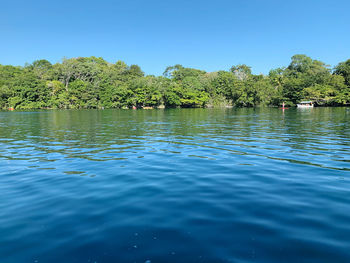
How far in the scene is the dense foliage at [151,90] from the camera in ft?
331

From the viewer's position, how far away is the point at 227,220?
18.9ft

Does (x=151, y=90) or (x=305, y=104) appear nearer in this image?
(x=305, y=104)

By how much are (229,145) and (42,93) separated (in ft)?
344

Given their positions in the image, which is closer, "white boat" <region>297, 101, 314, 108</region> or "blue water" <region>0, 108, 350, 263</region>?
"blue water" <region>0, 108, 350, 263</region>

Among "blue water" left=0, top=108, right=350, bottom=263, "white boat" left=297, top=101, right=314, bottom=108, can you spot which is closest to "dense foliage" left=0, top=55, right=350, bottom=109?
"white boat" left=297, top=101, right=314, bottom=108

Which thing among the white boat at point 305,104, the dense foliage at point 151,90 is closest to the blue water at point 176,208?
the white boat at point 305,104

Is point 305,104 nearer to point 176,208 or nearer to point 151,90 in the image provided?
point 151,90

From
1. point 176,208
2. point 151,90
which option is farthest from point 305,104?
point 176,208

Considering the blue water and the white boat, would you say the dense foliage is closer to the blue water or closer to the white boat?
the white boat

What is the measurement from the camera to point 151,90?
350 ft

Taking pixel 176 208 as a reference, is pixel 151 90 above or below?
above

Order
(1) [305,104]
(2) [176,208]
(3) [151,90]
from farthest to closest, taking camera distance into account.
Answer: (3) [151,90] < (1) [305,104] < (2) [176,208]

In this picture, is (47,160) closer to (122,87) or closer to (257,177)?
(257,177)

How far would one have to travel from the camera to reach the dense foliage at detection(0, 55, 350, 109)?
10094 cm
